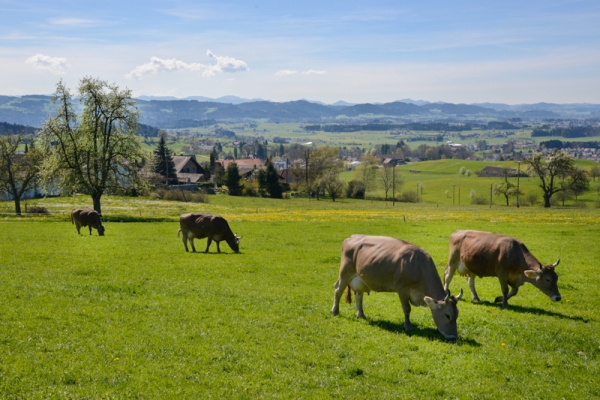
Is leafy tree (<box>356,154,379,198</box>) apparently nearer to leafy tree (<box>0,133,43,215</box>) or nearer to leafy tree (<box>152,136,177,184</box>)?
leafy tree (<box>152,136,177,184</box>)

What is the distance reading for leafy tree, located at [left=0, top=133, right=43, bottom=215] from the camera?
58.2 meters

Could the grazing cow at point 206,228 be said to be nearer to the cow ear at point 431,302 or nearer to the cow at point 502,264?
the cow at point 502,264

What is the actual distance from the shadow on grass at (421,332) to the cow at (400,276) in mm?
170

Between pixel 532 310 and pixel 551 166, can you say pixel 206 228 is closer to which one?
pixel 532 310

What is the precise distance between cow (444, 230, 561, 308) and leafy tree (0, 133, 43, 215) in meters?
53.5

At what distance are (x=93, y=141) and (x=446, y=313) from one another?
1905 inches

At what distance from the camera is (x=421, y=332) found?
525 inches

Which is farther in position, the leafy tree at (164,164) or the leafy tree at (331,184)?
the leafy tree at (164,164)

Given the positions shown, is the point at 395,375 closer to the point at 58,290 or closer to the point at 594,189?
the point at 58,290

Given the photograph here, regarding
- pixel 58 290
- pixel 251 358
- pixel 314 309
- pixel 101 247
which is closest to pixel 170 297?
pixel 58 290

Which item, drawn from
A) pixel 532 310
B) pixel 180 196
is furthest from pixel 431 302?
pixel 180 196

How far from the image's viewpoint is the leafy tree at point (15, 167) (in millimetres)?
58188

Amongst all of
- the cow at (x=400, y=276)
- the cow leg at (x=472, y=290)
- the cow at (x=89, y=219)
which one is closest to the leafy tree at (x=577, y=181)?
the cow at (x=89, y=219)

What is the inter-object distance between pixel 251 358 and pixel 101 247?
21.3 meters
